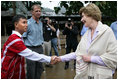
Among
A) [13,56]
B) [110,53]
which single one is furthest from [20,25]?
[110,53]

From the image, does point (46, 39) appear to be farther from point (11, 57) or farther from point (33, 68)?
point (11, 57)

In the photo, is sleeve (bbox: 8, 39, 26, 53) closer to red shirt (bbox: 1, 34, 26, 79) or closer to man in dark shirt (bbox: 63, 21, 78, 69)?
red shirt (bbox: 1, 34, 26, 79)

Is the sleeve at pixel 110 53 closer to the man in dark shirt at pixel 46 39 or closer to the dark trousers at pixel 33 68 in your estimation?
the dark trousers at pixel 33 68

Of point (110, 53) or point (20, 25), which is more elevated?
point (20, 25)

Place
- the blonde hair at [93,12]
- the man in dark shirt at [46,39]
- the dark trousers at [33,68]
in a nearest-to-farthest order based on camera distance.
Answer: the blonde hair at [93,12]
the dark trousers at [33,68]
the man in dark shirt at [46,39]

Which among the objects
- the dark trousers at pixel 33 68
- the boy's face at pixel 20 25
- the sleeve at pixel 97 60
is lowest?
the dark trousers at pixel 33 68

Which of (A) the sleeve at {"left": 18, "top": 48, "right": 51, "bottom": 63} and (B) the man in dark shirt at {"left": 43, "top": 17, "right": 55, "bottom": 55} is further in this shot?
(B) the man in dark shirt at {"left": 43, "top": 17, "right": 55, "bottom": 55}

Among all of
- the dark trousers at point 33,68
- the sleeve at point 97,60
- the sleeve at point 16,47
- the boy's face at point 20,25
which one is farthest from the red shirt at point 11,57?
the sleeve at point 97,60

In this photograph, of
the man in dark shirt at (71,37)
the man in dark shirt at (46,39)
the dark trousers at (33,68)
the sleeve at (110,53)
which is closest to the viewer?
the sleeve at (110,53)

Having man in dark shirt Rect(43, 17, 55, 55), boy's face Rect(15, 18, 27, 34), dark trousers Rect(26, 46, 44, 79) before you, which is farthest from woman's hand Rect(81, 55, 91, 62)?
man in dark shirt Rect(43, 17, 55, 55)

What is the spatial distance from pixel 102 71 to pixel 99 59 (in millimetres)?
141

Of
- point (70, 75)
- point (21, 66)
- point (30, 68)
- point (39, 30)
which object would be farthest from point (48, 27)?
point (21, 66)

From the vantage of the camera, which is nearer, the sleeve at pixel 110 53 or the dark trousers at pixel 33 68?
the sleeve at pixel 110 53

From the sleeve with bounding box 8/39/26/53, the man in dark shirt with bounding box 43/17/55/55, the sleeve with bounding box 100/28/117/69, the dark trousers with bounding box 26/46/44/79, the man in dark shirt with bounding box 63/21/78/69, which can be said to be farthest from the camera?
the man in dark shirt with bounding box 43/17/55/55
